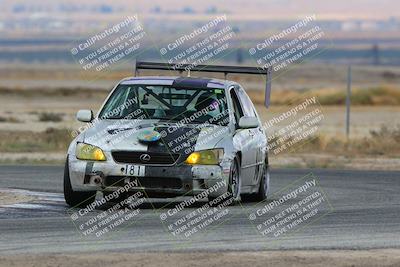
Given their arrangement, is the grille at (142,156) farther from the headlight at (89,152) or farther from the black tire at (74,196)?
the black tire at (74,196)

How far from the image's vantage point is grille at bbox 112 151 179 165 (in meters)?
15.6

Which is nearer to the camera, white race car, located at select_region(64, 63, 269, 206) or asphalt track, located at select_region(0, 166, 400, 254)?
asphalt track, located at select_region(0, 166, 400, 254)

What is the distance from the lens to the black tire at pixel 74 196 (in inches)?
624

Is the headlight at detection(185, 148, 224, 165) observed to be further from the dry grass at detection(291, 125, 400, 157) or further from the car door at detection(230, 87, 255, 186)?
the dry grass at detection(291, 125, 400, 157)

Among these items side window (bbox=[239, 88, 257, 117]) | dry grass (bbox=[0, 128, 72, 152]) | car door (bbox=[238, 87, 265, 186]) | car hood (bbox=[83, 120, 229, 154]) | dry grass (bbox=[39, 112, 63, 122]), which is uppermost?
car hood (bbox=[83, 120, 229, 154])

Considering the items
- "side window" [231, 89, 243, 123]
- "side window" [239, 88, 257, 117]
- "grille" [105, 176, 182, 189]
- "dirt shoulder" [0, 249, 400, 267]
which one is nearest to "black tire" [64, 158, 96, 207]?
"grille" [105, 176, 182, 189]

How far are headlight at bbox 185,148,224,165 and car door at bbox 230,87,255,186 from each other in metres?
0.54

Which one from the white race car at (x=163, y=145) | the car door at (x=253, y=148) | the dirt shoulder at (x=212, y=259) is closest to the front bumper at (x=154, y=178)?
the white race car at (x=163, y=145)

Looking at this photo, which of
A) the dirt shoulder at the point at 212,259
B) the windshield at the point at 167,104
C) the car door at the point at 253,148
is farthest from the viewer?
the car door at the point at 253,148

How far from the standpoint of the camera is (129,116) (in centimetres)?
1658

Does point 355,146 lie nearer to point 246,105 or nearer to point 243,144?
point 246,105

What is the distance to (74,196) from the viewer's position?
52.4ft

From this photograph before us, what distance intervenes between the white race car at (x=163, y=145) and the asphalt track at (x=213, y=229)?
12.5 inches

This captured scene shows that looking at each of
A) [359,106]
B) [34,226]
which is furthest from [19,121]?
[34,226]
